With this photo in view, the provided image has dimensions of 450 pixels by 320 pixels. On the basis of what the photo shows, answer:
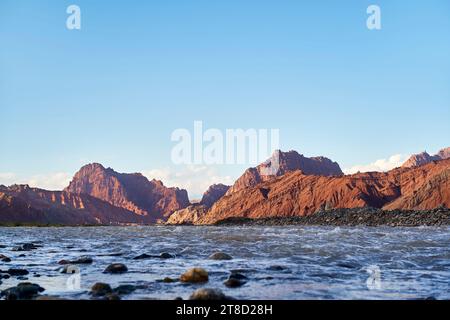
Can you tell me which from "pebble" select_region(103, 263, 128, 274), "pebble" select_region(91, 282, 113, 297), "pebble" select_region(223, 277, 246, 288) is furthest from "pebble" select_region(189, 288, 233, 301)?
"pebble" select_region(103, 263, 128, 274)

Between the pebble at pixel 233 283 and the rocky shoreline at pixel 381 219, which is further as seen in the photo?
the rocky shoreline at pixel 381 219

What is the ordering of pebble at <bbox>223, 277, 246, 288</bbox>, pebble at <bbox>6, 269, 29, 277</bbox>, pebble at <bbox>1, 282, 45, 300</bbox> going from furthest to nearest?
1. pebble at <bbox>6, 269, 29, 277</bbox>
2. pebble at <bbox>223, 277, 246, 288</bbox>
3. pebble at <bbox>1, 282, 45, 300</bbox>

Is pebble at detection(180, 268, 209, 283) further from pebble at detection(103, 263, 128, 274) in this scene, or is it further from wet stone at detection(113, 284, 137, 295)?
pebble at detection(103, 263, 128, 274)

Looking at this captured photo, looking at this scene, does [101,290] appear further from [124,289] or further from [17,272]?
[17,272]

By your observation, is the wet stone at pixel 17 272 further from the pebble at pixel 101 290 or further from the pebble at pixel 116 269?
the pebble at pixel 101 290

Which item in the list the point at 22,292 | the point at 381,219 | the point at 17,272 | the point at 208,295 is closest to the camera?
the point at 208,295

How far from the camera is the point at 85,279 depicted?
16.0 metres

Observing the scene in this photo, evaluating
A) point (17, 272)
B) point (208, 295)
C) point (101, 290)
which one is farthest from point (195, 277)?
point (17, 272)

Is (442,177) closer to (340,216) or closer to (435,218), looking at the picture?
(340,216)

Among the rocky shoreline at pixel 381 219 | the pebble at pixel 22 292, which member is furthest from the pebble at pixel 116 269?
the rocky shoreline at pixel 381 219

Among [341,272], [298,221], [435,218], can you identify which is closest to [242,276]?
[341,272]

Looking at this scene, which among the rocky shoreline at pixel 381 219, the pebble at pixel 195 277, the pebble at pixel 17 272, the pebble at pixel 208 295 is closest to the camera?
the pebble at pixel 208 295

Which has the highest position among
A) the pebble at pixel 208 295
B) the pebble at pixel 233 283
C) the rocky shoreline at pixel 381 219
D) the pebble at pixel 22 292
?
the pebble at pixel 208 295

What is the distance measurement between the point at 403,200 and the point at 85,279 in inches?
6376
